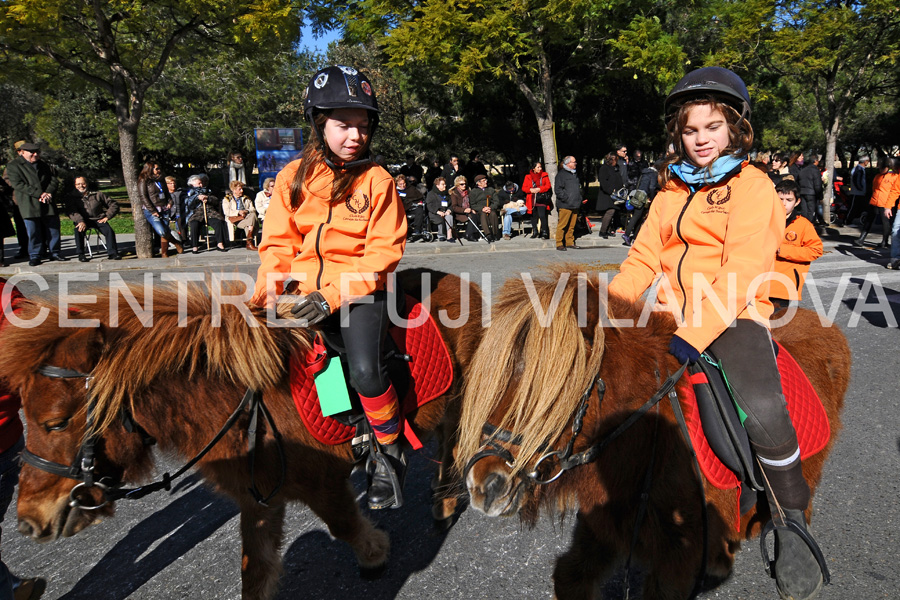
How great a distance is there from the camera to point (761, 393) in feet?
6.93

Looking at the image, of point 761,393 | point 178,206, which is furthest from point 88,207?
point 761,393

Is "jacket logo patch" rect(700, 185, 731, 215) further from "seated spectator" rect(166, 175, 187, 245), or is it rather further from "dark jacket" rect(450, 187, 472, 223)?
"seated spectator" rect(166, 175, 187, 245)

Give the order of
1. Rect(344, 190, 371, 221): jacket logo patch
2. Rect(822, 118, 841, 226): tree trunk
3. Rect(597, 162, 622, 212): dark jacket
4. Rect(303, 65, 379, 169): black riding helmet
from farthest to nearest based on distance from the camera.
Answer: Rect(822, 118, 841, 226): tree trunk
Rect(597, 162, 622, 212): dark jacket
Rect(344, 190, 371, 221): jacket logo patch
Rect(303, 65, 379, 169): black riding helmet

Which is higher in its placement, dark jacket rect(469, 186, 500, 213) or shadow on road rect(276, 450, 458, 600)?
dark jacket rect(469, 186, 500, 213)

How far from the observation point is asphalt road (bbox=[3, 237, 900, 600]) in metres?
2.95

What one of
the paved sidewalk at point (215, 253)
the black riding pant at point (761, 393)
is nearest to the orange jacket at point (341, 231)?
the black riding pant at point (761, 393)

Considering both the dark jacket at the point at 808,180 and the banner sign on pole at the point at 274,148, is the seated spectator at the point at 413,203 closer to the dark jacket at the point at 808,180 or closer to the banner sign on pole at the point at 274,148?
the banner sign on pole at the point at 274,148

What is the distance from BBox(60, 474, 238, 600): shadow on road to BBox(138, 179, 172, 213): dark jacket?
9.88 meters

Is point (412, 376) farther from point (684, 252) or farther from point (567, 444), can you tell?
point (684, 252)

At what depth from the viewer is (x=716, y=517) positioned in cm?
229

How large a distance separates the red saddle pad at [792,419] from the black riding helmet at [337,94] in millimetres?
1840

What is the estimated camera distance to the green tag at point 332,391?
267 centimetres

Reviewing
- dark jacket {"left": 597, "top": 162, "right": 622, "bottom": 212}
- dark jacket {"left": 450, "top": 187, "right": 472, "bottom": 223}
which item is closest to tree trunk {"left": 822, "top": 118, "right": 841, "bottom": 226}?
dark jacket {"left": 597, "top": 162, "right": 622, "bottom": 212}

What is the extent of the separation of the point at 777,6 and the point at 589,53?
4.63 m
